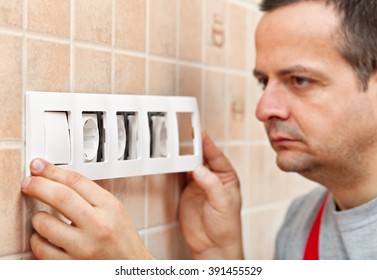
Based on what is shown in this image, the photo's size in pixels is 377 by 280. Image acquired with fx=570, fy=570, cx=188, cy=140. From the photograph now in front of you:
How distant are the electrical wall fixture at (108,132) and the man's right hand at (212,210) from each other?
0.06m

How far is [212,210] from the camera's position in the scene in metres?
1.02

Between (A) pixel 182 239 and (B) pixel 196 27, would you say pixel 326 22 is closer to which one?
(B) pixel 196 27

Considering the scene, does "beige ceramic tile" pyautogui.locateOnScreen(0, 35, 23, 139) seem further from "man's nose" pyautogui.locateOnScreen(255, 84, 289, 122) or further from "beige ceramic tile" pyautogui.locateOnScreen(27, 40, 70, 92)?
"man's nose" pyautogui.locateOnScreen(255, 84, 289, 122)

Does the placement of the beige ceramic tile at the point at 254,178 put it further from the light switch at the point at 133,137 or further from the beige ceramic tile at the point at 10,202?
the beige ceramic tile at the point at 10,202

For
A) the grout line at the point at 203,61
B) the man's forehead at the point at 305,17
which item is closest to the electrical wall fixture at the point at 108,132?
the grout line at the point at 203,61

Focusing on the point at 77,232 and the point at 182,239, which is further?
the point at 182,239

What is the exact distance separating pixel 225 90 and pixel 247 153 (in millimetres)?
162

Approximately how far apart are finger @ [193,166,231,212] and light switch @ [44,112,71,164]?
1.02ft

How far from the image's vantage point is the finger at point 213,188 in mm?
967

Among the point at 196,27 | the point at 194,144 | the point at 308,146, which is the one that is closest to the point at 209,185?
the point at 194,144

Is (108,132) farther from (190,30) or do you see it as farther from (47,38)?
(190,30)

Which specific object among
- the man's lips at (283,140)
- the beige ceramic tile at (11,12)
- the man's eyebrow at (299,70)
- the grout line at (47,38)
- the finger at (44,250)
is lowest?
the finger at (44,250)

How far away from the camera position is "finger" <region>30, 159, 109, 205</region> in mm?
663

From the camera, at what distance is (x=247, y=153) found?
1219mm
